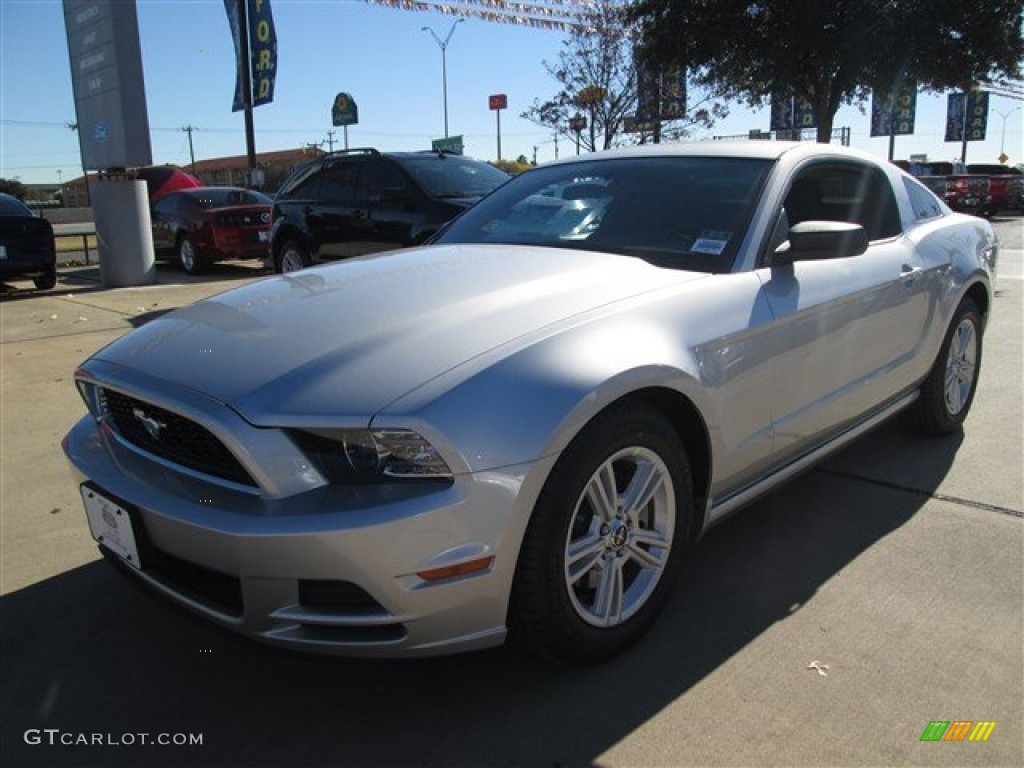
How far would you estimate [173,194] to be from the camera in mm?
13570

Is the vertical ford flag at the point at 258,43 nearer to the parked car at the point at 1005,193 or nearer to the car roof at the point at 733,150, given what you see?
the car roof at the point at 733,150

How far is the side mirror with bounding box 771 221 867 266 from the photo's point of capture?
2883 millimetres

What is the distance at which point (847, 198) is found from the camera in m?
3.77

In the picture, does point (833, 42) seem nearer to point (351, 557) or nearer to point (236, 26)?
point (236, 26)

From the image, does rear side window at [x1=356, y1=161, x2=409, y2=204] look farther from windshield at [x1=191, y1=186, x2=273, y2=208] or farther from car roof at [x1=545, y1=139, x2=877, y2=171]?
windshield at [x1=191, y1=186, x2=273, y2=208]

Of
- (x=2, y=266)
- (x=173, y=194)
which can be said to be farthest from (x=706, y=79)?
(x=2, y=266)

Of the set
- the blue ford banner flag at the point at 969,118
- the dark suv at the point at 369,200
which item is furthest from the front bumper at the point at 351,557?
the blue ford banner flag at the point at 969,118

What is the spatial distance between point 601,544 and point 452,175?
6589 mm

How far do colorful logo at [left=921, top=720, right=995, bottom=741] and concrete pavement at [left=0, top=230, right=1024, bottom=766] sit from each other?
0.08 ft

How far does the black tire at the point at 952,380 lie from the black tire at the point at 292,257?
265 inches

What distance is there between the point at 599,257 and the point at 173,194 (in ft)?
40.6

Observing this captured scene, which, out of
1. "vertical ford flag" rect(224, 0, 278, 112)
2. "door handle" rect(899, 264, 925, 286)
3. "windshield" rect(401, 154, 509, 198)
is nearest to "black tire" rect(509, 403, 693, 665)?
"door handle" rect(899, 264, 925, 286)

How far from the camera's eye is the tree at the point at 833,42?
66.8 ft

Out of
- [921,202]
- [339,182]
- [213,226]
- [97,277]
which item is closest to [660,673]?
[921,202]
